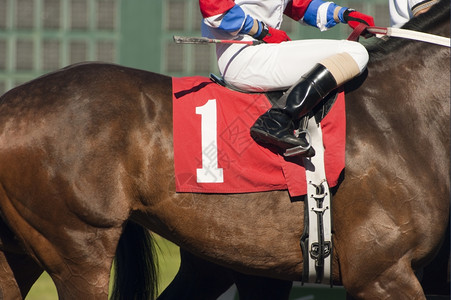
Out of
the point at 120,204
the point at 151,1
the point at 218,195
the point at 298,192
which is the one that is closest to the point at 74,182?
the point at 120,204

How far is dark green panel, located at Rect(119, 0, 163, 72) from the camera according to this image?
30.2ft

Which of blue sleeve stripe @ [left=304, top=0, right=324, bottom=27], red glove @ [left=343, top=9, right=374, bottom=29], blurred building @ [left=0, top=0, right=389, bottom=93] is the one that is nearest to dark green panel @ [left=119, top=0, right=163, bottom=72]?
blurred building @ [left=0, top=0, right=389, bottom=93]

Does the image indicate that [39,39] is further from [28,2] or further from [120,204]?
[120,204]

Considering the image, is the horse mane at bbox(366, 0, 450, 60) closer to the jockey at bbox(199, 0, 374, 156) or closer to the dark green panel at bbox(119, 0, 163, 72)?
the jockey at bbox(199, 0, 374, 156)

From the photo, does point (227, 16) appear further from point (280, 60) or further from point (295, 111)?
point (295, 111)

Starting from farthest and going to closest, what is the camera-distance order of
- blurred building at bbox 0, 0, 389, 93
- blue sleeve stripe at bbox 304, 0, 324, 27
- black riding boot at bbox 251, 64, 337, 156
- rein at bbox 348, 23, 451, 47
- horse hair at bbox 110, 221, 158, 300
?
blurred building at bbox 0, 0, 389, 93 < horse hair at bbox 110, 221, 158, 300 < blue sleeve stripe at bbox 304, 0, 324, 27 < rein at bbox 348, 23, 451, 47 < black riding boot at bbox 251, 64, 337, 156

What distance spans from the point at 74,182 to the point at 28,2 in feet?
21.3

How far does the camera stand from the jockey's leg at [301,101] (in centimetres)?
335

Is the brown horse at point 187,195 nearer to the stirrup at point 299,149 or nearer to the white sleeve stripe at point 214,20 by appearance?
the stirrup at point 299,149

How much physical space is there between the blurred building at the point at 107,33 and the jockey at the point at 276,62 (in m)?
5.54

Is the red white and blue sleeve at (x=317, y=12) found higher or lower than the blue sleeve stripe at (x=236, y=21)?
higher

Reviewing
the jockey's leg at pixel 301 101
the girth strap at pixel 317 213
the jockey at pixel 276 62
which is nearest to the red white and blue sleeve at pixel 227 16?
the jockey at pixel 276 62

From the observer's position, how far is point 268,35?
3559 millimetres

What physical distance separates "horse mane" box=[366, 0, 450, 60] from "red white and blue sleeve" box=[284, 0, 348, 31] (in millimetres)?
282
